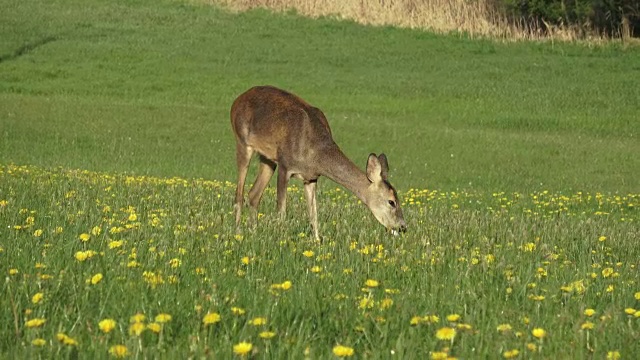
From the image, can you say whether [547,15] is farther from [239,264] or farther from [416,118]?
[239,264]

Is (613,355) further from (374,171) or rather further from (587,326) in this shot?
(374,171)

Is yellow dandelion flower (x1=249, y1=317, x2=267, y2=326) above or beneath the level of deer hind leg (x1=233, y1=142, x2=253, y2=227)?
above

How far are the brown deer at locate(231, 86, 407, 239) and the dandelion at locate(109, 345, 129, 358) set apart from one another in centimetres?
538

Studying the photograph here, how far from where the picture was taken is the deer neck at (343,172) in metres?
10.0

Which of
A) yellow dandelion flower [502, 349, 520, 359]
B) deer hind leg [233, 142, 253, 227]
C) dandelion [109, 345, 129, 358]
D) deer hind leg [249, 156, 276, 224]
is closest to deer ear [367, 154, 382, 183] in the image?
deer hind leg [249, 156, 276, 224]

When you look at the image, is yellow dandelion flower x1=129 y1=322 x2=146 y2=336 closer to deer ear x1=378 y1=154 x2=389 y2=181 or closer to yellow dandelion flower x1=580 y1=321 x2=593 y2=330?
yellow dandelion flower x1=580 y1=321 x2=593 y2=330

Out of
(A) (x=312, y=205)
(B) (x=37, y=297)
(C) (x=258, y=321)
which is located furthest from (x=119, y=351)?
(A) (x=312, y=205)

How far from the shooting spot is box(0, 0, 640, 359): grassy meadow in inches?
191

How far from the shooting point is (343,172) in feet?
33.4

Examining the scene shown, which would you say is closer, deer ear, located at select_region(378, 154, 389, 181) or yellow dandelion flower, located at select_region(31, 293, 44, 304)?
yellow dandelion flower, located at select_region(31, 293, 44, 304)

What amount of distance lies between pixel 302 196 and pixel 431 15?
28417mm

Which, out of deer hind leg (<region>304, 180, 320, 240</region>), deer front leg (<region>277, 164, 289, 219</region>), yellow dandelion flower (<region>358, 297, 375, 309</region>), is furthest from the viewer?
deer front leg (<region>277, 164, 289, 219</region>)

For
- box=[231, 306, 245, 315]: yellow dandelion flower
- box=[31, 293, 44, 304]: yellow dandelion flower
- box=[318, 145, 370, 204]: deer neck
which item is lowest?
box=[318, 145, 370, 204]: deer neck

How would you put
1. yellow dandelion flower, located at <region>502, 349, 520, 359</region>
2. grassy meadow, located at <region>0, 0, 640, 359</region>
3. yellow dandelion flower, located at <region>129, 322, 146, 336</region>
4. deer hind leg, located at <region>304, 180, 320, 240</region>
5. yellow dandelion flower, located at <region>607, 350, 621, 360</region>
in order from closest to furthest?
yellow dandelion flower, located at <region>129, 322, 146, 336</region>, yellow dandelion flower, located at <region>502, 349, 520, 359</region>, yellow dandelion flower, located at <region>607, 350, 621, 360</region>, grassy meadow, located at <region>0, 0, 640, 359</region>, deer hind leg, located at <region>304, 180, 320, 240</region>
